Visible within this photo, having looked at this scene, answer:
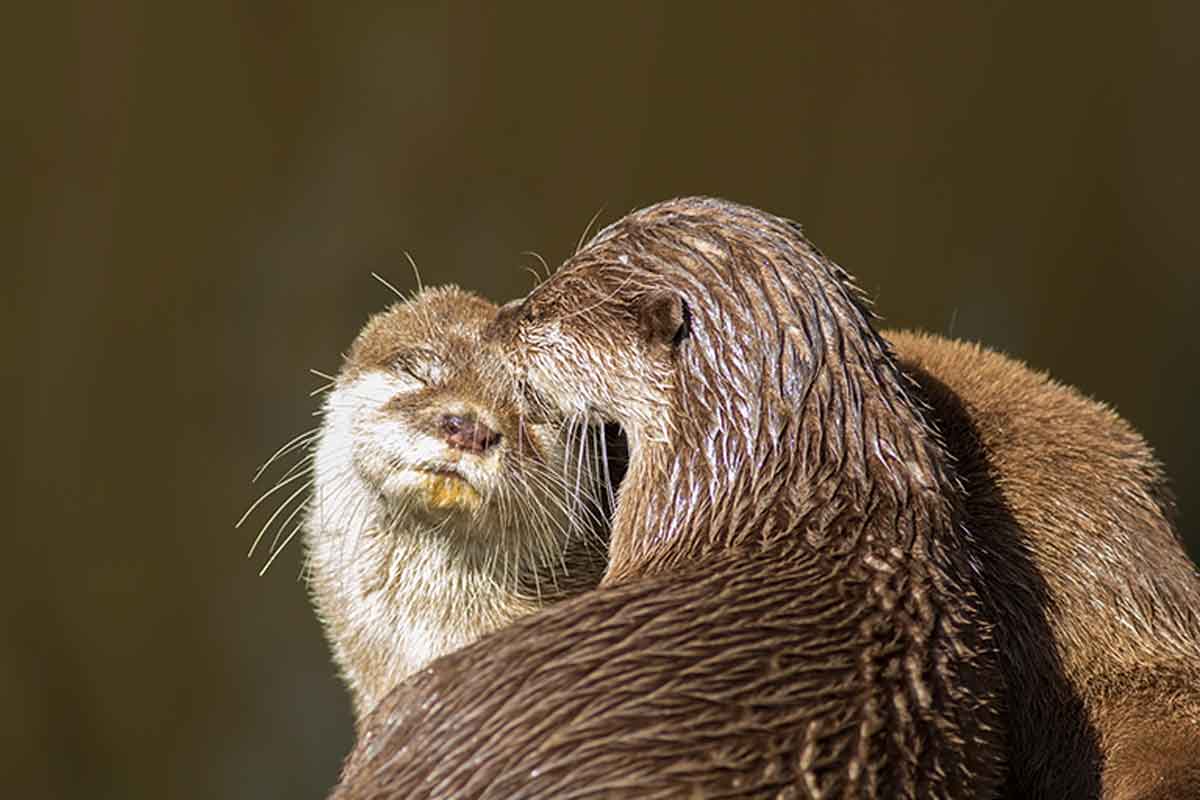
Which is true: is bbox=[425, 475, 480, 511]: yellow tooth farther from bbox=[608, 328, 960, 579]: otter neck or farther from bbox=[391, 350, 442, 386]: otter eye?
bbox=[608, 328, 960, 579]: otter neck

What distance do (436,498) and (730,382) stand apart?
1.64 feet

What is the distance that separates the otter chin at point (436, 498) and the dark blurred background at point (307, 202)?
1.55 meters

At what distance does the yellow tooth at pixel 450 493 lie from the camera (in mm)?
2504

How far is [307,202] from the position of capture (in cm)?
447

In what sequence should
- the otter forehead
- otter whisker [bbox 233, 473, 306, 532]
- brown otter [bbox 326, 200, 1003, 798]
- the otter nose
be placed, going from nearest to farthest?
brown otter [bbox 326, 200, 1003, 798]
the otter nose
the otter forehead
otter whisker [bbox 233, 473, 306, 532]

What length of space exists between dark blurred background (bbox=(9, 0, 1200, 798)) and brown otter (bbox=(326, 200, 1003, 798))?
6.46 feet

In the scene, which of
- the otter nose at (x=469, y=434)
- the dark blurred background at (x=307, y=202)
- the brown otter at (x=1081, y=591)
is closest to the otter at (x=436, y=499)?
the otter nose at (x=469, y=434)

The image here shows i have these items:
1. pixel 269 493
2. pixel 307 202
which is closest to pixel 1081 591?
pixel 269 493

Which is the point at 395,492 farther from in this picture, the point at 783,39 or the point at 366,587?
the point at 783,39

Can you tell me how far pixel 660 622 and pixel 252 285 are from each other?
9.05 ft

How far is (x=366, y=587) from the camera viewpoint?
278 cm

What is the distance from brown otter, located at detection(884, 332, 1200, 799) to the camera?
2.30 m

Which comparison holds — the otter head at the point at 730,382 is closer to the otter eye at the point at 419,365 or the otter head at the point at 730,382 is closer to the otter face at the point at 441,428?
the otter face at the point at 441,428

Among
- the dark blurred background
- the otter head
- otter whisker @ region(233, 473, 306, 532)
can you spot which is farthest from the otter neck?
the dark blurred background
